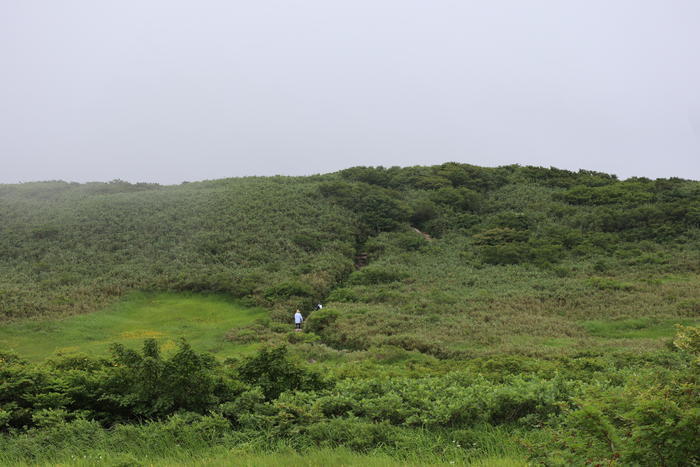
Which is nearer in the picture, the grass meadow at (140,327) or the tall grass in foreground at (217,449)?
the tall grass in foreground at (217,449)

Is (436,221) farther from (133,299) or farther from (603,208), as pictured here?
(133,299)

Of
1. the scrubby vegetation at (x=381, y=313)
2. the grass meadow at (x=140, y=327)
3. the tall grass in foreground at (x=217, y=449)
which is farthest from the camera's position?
the grass meadow at (x=140, y=327)

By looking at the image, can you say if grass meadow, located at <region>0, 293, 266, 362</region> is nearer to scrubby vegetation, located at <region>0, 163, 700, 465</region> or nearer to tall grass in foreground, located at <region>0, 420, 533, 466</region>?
scrubby vegetation, located at <region>0, 163, 700, 465</region>

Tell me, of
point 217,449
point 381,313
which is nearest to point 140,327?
point 381,313

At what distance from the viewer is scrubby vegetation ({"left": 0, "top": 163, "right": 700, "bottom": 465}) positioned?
263 inches

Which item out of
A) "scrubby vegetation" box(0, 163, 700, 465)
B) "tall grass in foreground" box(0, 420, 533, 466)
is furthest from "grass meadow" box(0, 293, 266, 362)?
"tall grass in foreground" box(0, 420, 533, 466)

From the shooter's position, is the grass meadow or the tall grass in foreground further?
the grass meadow

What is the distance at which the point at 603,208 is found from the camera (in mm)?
42969

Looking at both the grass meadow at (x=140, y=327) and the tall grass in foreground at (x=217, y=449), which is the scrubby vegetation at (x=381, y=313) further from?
the grass meadow at (x=140, y=327)

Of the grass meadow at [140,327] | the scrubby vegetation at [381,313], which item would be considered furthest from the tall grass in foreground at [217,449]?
the grass meadow at [140,327]

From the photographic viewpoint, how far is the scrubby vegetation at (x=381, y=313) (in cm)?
669

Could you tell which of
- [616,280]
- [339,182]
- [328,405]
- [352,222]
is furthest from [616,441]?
[339,182]

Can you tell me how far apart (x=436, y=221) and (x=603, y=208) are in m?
15.1

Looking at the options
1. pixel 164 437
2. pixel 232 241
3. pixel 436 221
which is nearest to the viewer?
pixel 164 437
